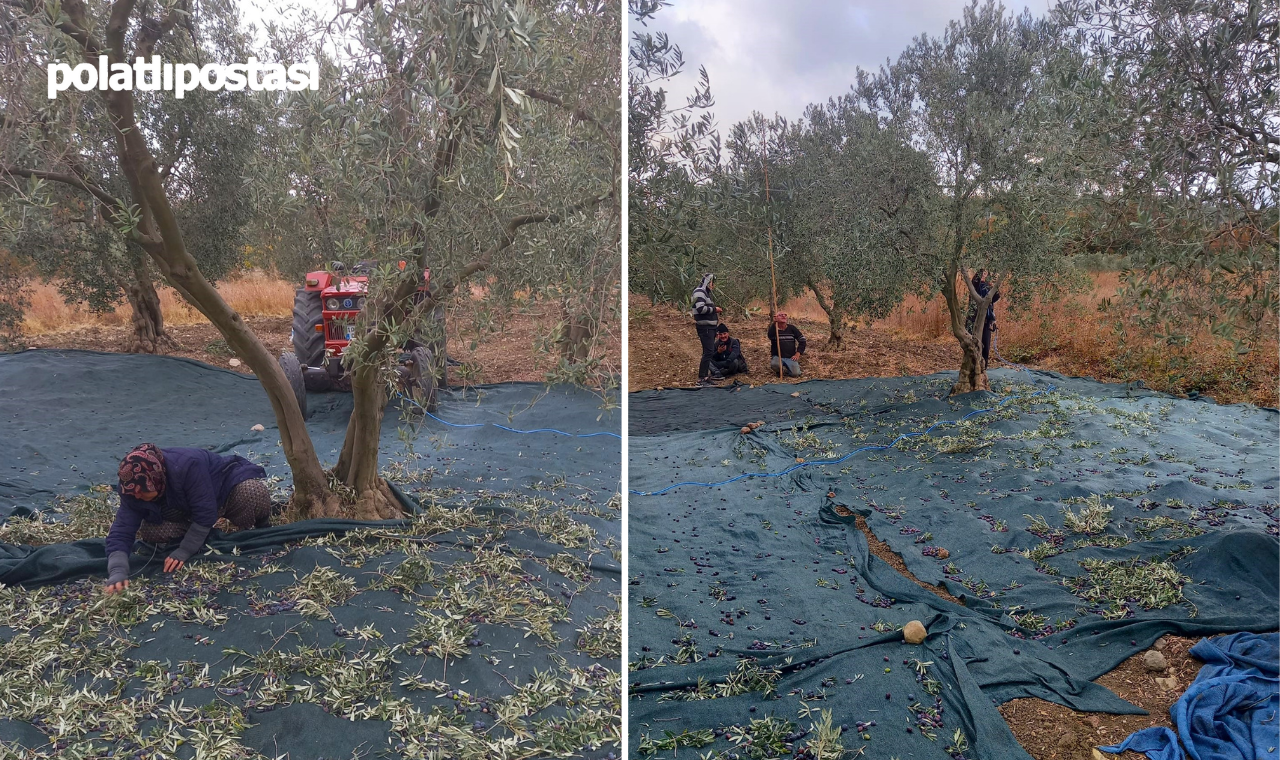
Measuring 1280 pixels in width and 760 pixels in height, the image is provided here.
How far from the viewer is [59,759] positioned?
8.55 feet

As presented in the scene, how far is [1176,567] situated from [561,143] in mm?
3426

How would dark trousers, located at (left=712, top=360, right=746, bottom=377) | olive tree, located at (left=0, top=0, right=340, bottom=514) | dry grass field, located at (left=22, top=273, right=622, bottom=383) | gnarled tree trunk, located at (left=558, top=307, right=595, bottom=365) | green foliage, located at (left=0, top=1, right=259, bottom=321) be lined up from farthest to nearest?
1. dark trousers, located at (left=712, top=360, right=746, bottom=377)
2. dry grass field, located at (left=22, top=273, right=622, bottom=383)
3. green foliage, located at (left=0, top=1, right=259, bottom=321)
4. olive tree, located at (left=0, top=0, right=340, bottom=514)
5. gnarled tree trunk, located at (left=558, top=307, right=595, bottom=365)

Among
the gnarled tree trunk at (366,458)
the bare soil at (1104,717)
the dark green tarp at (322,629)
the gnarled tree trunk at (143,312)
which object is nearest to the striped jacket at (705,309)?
the dark green tarp at (322,629)

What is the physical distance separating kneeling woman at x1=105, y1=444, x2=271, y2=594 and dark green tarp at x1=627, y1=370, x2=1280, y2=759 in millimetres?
2295

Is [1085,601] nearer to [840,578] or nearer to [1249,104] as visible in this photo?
[840,578]

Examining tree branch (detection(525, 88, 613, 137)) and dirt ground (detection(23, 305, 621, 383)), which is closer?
tree branch (detection(525, 88, 613, 137))

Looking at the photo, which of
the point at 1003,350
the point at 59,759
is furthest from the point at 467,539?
the point at 1003,350

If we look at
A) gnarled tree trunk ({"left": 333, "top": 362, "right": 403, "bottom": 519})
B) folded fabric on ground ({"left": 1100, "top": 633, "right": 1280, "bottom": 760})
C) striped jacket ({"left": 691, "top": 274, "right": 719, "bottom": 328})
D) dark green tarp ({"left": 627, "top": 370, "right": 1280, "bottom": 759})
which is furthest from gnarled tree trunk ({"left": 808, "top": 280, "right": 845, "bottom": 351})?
folded fabric on ground ({"left": 1100, "top": 633, "right": 1280, "bottom": 760})

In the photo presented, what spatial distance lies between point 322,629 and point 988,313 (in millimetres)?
6381

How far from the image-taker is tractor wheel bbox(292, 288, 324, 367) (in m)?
6.84

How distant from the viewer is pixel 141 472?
3459 millimetres

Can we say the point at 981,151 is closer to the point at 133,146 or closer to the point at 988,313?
the point at 988,313

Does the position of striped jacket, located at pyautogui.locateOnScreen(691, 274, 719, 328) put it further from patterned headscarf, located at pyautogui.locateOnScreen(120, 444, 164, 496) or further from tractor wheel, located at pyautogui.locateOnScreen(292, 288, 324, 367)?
tractor wheel, located at pyautogui.locateOnScreen(292, 288, 324, 367)

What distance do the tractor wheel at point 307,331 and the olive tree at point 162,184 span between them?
1.08 meters
